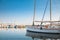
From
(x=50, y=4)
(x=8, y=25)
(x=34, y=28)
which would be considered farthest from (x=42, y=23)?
(x=8, y=25)

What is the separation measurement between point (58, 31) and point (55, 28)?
0.80 meters

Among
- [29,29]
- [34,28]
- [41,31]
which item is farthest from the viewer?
[29,29]

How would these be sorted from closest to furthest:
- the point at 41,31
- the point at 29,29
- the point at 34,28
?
the point at 41,31 < the point at 34,28 < the point at 29,29

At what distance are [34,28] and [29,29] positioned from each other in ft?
9.12

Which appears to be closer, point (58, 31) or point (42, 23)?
point (58, 31)

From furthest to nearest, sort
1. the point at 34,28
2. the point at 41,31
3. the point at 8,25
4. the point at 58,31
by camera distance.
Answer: the point at 8,25 < the point at 34,28 < the point at 41,31 < the point at 58,31

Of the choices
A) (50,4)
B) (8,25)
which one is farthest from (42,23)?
(8,25)

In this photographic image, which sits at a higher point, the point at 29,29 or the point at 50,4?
the point at 50,4

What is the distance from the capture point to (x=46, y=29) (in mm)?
28484

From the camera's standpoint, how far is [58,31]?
27.1 meters

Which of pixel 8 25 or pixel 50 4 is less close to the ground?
pixel 50 4

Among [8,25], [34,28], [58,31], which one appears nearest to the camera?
[58,31]

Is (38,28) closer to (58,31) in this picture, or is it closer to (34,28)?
(34,28)

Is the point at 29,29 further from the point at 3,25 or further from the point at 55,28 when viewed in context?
the point at 3,25
